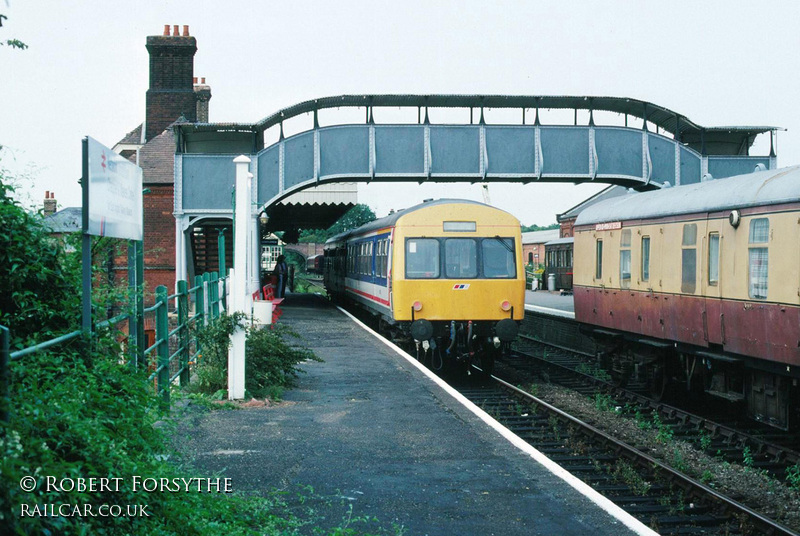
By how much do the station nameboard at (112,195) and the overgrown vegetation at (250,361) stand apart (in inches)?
130

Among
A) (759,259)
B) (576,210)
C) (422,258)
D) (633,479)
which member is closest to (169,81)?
(422,258)

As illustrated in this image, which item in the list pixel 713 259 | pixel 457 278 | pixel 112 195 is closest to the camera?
pixel 112 195

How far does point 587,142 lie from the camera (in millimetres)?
24656

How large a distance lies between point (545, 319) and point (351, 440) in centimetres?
1717

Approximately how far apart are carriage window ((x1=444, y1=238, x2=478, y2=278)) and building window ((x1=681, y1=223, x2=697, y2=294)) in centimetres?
440

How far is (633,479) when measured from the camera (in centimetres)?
830

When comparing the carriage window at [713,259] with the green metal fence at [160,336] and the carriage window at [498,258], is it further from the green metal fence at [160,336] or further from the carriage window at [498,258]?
the green metal fence at [160,336]

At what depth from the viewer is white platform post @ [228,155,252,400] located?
9.70m

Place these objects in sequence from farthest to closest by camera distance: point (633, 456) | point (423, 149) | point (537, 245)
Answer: point (537, 245) → point (423, 149) → point (633, 456)

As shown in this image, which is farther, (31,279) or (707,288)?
(707,288)

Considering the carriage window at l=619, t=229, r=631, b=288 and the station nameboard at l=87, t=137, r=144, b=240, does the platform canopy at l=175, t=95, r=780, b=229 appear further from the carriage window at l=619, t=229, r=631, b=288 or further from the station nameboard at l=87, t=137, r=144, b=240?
the station nameboard at l=87, t=137, r=144, b=240

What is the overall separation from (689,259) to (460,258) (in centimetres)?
479

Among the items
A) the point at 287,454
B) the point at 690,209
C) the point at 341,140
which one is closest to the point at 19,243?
the point at 287,454

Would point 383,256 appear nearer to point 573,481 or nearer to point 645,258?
point 645,258
